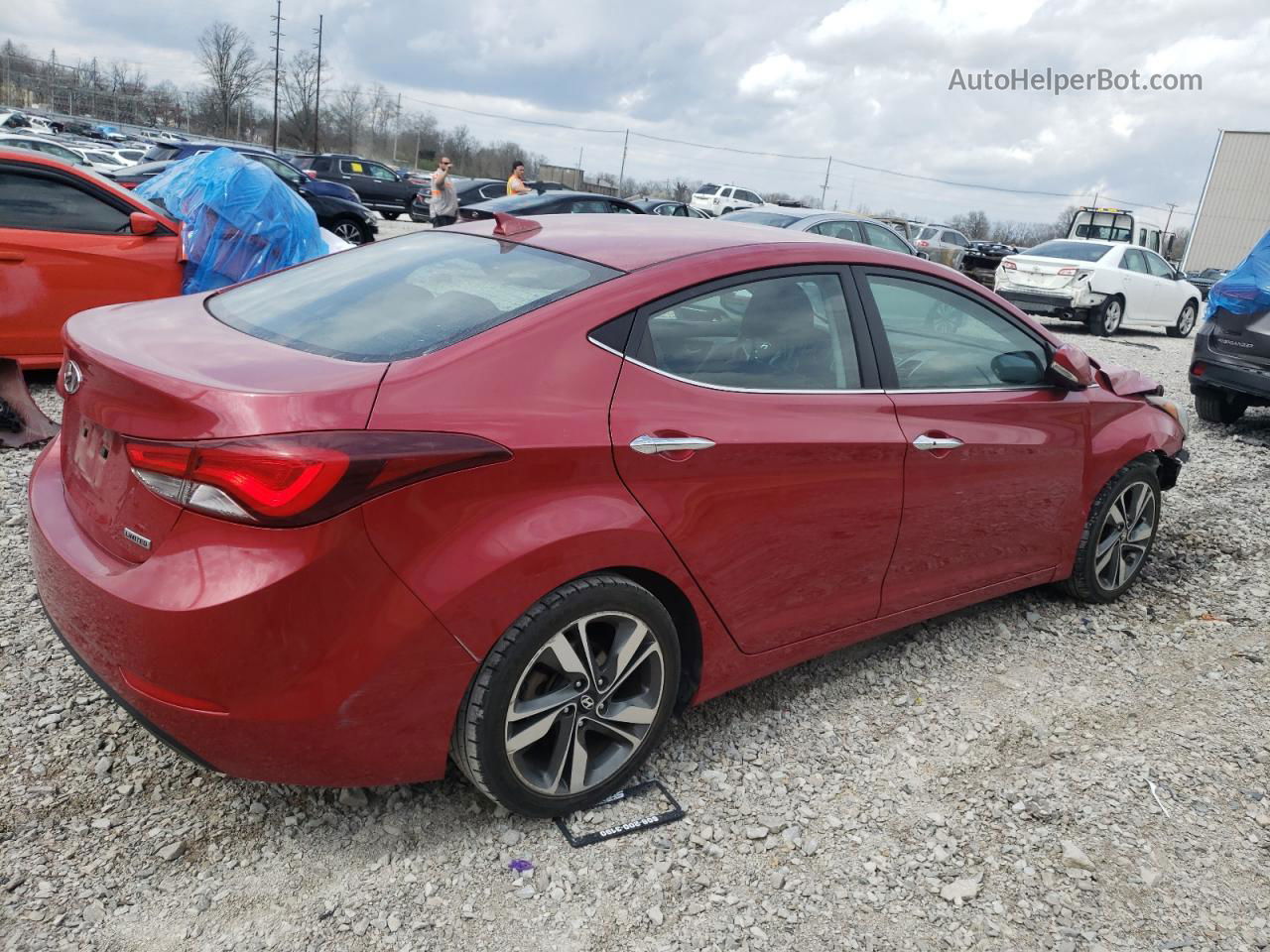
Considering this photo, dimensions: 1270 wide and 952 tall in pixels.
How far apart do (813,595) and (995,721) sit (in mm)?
909

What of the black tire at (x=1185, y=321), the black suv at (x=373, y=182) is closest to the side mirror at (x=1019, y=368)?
the black tire at (x=1185, y=321)

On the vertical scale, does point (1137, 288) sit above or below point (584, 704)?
above

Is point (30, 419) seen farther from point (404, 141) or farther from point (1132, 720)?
point (404, 141)

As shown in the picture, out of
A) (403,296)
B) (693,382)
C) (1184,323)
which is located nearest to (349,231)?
(1184,323)

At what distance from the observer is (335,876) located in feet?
8.06

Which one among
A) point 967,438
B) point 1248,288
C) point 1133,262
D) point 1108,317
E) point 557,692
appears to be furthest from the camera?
point 1133,262

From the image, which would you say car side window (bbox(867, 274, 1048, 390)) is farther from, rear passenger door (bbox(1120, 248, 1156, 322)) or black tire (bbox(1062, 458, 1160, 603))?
rear passenger door (bbox(1120, 248, 1156, 322))

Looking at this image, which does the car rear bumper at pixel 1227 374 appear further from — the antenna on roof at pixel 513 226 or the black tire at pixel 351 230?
the black tire at pixel 351 230

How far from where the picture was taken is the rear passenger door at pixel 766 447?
8.51 ft

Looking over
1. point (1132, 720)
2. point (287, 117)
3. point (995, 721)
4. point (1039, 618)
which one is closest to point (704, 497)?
point (995, 721)

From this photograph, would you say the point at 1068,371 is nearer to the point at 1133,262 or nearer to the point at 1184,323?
the point at 1133,262

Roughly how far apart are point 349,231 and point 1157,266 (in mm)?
14210

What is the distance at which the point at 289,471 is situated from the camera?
6.72 feet

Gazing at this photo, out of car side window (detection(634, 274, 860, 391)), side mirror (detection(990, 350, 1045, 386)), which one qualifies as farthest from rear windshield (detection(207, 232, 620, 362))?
side mirror (detection(990, 350, 1045, 386))
